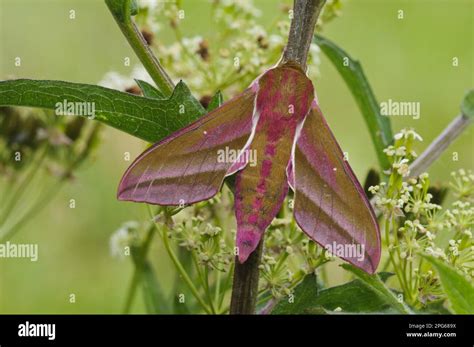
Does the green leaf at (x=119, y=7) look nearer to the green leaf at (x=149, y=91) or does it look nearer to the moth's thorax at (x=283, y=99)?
the green leaf at (x=149, y=91)

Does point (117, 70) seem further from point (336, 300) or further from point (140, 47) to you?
point (336, 300)

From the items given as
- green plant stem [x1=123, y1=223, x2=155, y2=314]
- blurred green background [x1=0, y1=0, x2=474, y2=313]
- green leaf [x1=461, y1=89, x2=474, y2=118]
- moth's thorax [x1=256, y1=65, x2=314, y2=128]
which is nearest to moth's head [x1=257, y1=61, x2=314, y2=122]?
moth's thorax [x1=256, y1=65, x2=314, y2=128]

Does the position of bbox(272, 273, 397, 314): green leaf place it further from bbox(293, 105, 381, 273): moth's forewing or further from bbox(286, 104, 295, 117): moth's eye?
bbox(286, 104, 295, 117): moth's eye

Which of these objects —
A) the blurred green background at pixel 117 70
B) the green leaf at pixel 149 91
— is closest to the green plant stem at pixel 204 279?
the green leaf at pixel 149 91

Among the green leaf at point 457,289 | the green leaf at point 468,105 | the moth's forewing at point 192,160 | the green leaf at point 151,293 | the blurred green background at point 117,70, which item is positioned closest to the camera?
the green leaf at point 457,289

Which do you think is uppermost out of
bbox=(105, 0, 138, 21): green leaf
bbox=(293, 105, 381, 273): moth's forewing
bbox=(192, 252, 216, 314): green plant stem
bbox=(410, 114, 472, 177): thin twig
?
bbox=(105, 0, 138, 21): green leaf

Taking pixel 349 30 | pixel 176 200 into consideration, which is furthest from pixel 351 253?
pixel 349 30

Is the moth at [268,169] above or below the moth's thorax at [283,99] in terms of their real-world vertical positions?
below
